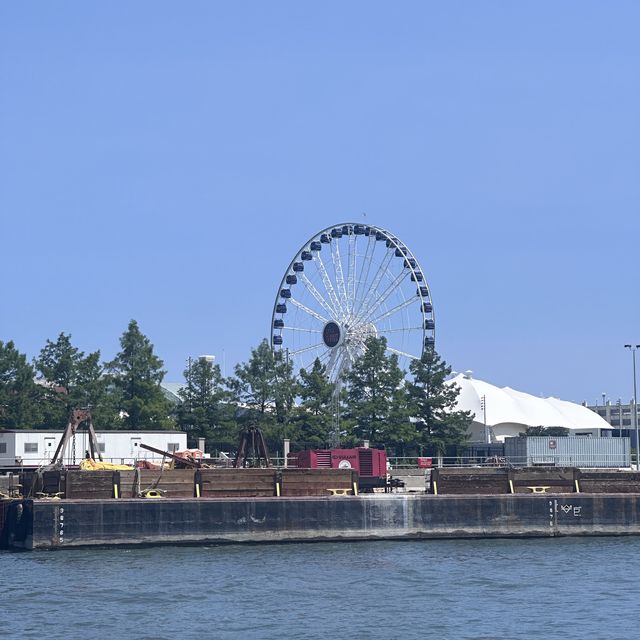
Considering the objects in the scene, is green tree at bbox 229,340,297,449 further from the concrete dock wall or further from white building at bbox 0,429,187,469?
the concrete dock wall

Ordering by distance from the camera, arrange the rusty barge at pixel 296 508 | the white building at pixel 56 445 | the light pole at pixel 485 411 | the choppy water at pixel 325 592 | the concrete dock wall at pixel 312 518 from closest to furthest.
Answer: the choppy water at pixel 325 592, the concrete dock wall at pixel 312 518, the rusty barge at pixel 296 508, the white building at pixel 56 445, the light pole at pixel 485 411

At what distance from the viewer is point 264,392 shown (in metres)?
103

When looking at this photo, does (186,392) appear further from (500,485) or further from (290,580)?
(290,580)

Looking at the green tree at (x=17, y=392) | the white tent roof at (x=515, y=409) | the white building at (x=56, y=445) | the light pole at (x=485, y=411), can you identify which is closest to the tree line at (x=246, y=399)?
the green tree at (x=17, y=392)

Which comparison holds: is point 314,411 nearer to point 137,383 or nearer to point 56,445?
point 137,383

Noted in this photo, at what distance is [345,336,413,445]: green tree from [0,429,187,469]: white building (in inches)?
907

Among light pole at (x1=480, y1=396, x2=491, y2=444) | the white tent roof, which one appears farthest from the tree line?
the white tent roof

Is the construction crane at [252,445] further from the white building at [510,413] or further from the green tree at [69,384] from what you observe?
the white building at [510,413]

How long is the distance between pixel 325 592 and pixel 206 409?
180ft

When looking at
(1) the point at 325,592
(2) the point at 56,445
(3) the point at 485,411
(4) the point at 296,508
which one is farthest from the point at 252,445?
(3) the point at 485,411

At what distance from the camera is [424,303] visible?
365 ft

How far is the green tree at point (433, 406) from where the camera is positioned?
104m

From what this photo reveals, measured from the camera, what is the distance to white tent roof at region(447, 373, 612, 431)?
146 meters

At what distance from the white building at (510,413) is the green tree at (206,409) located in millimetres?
42112
